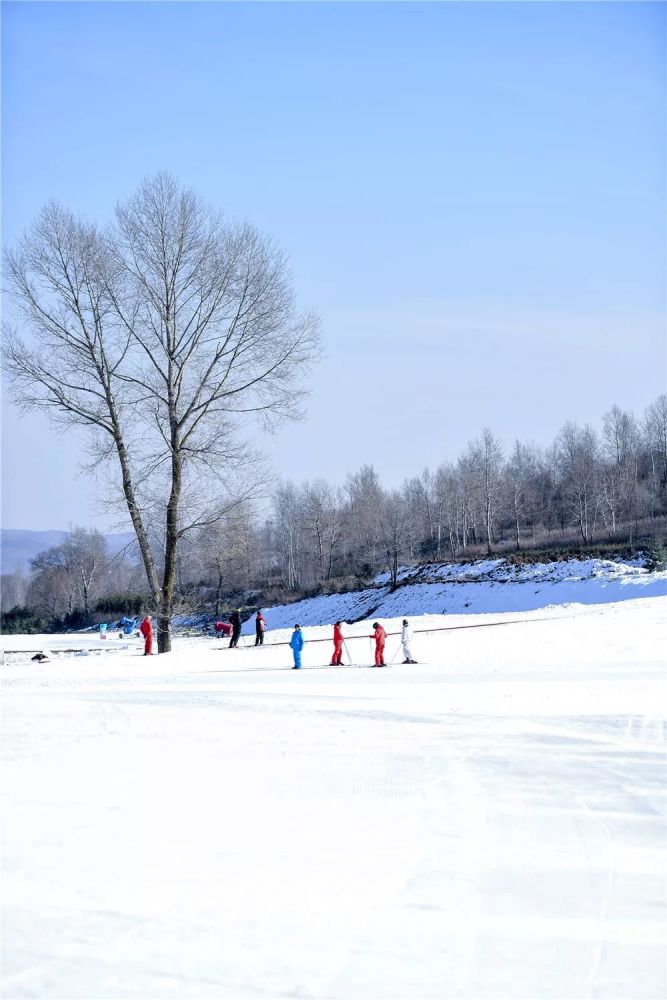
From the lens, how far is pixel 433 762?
11711mm

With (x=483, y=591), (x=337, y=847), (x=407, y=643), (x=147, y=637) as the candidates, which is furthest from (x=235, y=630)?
(x=483, y=591)

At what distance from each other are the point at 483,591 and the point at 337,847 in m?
43.6

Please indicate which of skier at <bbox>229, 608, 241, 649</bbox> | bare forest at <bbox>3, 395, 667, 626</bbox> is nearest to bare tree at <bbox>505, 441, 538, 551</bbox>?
bare forest at <bbox>3, 395, 667, 626</bbox>

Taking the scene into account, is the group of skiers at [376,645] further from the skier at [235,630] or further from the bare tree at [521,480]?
the bare tree at [521,480]

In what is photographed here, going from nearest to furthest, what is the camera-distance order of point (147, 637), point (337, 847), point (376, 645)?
point (337, 847) → point (376, 645) → point (147, 637)

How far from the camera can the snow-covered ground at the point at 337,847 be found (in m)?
6.34

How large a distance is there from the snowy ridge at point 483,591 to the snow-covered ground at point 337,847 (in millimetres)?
29479

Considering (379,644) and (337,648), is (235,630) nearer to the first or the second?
(337,648)

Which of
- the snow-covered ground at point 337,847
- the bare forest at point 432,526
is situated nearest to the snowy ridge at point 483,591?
the bare forest at point 432,526

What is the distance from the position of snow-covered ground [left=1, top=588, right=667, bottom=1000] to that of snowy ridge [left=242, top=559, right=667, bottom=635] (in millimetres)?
29479

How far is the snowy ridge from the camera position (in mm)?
45500

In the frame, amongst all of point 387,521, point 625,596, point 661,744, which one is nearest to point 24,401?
point 661,744

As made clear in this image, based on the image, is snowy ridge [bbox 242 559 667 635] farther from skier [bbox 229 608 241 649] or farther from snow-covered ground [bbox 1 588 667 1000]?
snow-covered ground [bbox 1 588 667 1000]

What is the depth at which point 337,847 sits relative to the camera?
861 centimetres
